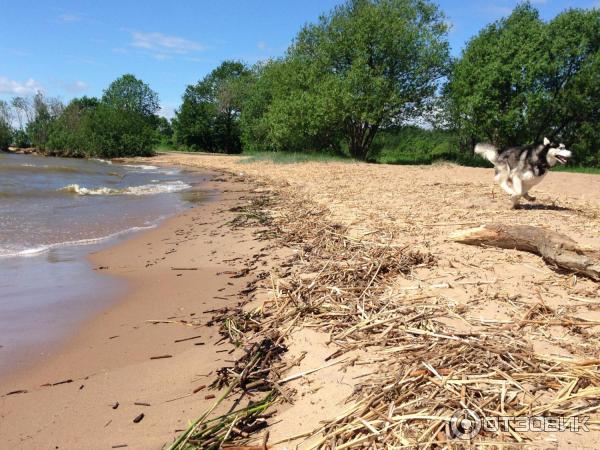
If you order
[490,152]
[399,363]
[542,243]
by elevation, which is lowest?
[399,363]

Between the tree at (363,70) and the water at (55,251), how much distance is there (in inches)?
534

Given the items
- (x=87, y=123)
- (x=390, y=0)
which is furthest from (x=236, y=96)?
(x=390, y=0)

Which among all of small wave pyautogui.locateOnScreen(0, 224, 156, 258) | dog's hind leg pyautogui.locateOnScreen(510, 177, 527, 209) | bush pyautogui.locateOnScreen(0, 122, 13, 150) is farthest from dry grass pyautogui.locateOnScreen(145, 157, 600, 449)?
bush pyautogui.locateOnScreen(0, 122, 13, 150)

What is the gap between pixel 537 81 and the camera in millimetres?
24797

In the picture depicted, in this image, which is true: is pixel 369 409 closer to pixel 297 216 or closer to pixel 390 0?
pixel 297 216

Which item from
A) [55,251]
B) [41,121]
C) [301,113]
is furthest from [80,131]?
[55,251]

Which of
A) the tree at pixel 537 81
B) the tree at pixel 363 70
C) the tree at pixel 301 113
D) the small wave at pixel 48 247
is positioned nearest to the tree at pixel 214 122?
the tree at pixel 301 113

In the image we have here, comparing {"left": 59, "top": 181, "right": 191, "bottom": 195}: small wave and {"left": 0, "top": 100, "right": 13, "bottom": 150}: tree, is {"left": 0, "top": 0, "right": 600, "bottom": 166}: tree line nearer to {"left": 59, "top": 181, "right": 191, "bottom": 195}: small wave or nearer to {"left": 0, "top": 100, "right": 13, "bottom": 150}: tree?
{"left": 59, "top": 181, "right": 191, "bottom": 195}: small wave

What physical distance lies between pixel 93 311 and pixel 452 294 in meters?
3.91

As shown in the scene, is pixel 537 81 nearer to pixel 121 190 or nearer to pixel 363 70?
pixel 363 70

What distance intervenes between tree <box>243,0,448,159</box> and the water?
1355cm

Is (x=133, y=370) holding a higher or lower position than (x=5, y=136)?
lower

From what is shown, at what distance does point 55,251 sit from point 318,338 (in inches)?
245

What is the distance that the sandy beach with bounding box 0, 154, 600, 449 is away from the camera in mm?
2727
